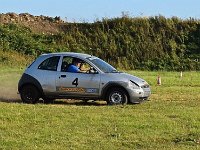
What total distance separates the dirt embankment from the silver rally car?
28.3m

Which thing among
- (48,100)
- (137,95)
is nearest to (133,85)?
(137,95)

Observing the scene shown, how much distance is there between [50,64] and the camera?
1777 centimetres

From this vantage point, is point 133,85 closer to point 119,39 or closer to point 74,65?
point 74,65

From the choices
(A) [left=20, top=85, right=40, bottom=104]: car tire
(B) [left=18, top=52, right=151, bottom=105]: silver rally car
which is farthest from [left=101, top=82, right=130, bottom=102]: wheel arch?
(A) [left=20, top=85, right=40, bottom=104]: car tire

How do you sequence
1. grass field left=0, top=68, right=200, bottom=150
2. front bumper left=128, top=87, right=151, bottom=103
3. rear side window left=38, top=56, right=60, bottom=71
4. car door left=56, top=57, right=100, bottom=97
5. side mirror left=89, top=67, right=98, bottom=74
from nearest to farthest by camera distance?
grass field left=0, top=68, right=200, bottom=150, front bumper left=128, top=87, right=151, bottom=103, car door left=56, top=57, right=100, bottom=97, side mirror left=89, top=67, right=98, bottom=74, rear side window left=38, top=56, right=60, bottom=71

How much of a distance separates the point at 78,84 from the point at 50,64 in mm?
1213

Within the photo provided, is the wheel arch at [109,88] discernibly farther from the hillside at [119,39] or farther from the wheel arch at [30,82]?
the hillside at [119,39]

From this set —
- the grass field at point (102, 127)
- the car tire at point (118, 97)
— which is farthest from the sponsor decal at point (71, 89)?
the grass field at point (102, 127)

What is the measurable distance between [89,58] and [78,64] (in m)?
0.46

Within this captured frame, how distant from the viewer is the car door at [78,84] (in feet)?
56.1

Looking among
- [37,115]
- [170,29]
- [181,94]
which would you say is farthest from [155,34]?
[37,115]

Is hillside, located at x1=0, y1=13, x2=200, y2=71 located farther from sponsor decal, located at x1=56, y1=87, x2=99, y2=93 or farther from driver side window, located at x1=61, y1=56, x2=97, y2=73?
sponsor decal, located at x1=56, y1=87, x2=99, y2=93

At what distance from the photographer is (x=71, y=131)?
11.4 m

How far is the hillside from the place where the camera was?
136ft
